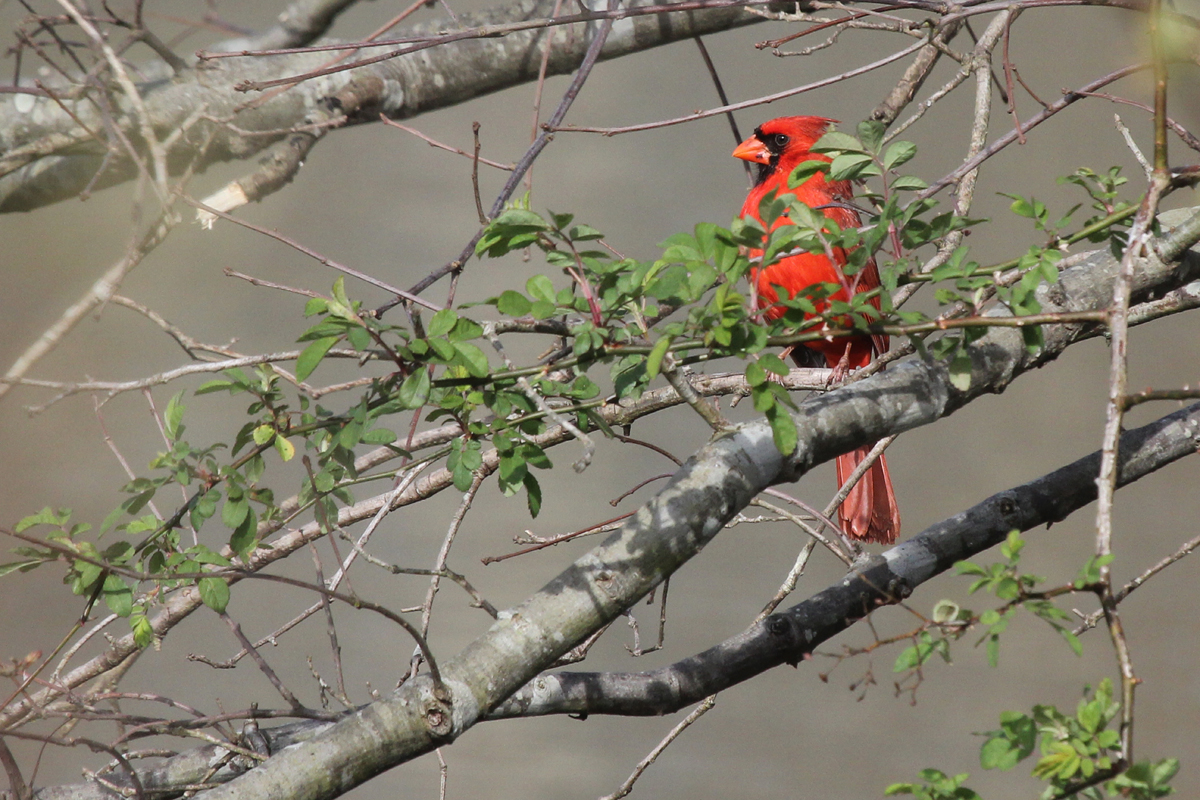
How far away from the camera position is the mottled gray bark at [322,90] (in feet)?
6.56

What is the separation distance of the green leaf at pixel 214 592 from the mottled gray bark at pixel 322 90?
1.18 metres

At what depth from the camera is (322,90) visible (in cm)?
207

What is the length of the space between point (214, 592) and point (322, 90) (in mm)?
1321

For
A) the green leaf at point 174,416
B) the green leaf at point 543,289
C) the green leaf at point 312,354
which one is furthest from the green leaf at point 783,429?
the green leaf at point 174,416

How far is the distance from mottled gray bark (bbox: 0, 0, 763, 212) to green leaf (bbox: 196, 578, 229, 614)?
118cm

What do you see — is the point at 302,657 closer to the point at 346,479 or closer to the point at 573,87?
the point at 346,479

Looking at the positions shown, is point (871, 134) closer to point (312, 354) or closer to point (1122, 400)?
point (1122, 400)

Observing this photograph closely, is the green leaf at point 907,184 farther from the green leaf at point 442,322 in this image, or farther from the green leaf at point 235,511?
the green leaf at point 235,511

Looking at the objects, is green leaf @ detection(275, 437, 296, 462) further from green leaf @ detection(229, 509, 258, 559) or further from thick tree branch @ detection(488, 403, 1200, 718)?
thick tree branch @ detection(488, 403, 1200, 718)

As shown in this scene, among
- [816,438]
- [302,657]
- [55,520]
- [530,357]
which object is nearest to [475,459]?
[816,438]

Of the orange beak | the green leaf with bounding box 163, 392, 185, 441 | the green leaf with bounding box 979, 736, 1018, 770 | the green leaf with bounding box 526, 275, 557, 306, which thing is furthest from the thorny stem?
the orange beak

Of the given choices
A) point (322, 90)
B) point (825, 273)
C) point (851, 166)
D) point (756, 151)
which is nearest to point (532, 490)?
point (851, 166)

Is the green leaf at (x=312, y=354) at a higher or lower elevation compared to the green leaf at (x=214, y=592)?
higher

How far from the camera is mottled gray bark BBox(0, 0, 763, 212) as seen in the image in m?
2.00
